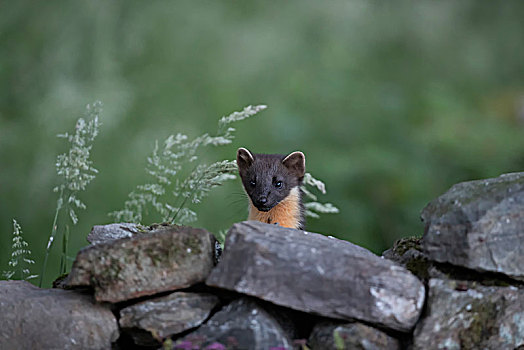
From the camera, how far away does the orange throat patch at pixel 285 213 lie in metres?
5.67

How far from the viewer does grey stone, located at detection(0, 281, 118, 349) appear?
3.22m

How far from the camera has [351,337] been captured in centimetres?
302

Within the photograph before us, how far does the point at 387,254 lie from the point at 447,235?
0.86 m

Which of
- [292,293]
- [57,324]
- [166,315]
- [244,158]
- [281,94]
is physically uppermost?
[281,94]

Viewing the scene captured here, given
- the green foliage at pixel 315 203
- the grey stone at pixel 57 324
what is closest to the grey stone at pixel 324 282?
the grey stone at pixel 57 324

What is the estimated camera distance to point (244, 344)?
297 cm

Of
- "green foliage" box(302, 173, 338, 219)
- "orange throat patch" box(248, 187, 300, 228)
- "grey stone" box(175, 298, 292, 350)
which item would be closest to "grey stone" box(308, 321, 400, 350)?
"grey stone" box(175, 298, 292, 350)

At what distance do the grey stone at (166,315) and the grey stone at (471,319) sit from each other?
3.39ft

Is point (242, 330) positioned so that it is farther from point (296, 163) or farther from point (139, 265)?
point (296, 163)

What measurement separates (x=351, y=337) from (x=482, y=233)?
2.65ft

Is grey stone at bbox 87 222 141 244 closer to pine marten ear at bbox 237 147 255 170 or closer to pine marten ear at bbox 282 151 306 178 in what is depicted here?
pine marten ear at bbox 237 147 255 170

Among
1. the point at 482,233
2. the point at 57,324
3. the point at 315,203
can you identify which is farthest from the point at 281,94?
the point at 57,324

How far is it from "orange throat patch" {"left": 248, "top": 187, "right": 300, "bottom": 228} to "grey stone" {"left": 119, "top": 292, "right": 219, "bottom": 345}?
7.94 ft

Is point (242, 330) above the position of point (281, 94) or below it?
below
